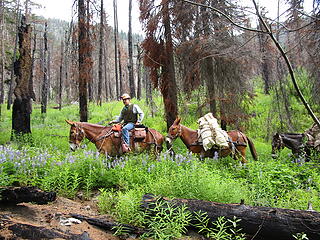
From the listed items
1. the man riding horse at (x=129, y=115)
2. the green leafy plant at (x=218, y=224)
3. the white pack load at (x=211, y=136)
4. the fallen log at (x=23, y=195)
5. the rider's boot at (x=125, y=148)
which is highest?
the man riding horse at (x=129, y=115)

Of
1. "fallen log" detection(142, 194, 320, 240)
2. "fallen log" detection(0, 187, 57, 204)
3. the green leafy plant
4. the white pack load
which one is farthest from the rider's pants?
the green leafy plant

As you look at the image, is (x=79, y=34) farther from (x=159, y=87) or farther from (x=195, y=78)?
(x=195, y=78)

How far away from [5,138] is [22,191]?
7.72 meters

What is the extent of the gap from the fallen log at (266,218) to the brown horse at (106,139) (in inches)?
157

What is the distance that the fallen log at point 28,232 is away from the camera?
10.9 feet

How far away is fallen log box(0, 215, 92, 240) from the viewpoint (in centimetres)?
334

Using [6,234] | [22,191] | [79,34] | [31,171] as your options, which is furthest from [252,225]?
[79,34]

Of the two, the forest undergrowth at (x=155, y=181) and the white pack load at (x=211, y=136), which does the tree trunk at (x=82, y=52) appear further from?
the white pack load at (x=211, y=136)

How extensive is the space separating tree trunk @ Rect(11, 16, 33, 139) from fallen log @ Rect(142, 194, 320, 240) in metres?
8.70

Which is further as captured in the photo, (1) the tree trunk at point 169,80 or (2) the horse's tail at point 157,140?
(1) the tree trunk at point 169,80

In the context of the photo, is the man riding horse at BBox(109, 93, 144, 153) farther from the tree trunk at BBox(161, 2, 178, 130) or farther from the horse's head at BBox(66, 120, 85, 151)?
the tree trunk at BBox(161, 2, 178, 130)

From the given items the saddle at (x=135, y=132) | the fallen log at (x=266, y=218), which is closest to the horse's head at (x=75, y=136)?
the saddle at (x=135, y=132)

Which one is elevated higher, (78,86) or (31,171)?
(78,86)

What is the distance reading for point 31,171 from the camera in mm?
5703
